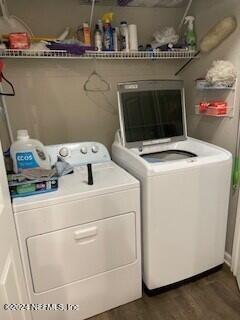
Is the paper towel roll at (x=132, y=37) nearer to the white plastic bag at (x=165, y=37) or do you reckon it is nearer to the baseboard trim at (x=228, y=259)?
the white plastic bag at (x=165, y=37)

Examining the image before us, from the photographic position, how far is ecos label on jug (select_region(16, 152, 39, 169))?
1497 mm

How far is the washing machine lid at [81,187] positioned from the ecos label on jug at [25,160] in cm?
20

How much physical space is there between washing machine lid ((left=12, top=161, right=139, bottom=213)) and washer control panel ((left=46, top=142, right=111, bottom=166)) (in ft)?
0.28

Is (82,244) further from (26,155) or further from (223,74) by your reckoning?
(223,74)

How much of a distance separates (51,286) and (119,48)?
1.71 m

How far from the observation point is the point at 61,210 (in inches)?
53.8

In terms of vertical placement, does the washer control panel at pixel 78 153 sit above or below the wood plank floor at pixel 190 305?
above

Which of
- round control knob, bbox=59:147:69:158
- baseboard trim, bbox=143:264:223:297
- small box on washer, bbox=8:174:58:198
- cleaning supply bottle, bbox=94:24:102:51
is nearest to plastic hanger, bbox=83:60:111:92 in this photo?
cleaning supply bottle, bbox=94:24:102:51

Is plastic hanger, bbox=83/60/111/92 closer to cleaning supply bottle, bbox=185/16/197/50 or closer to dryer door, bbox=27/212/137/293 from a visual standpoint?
cleaning supply bottle, bbox=185/16/197/50

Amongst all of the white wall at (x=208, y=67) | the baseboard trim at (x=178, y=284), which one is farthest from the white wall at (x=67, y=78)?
the baseboard trim at (x=178, y=284)

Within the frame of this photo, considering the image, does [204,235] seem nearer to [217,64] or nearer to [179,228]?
[179,228]

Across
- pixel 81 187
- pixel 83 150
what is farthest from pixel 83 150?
pixel 81 187

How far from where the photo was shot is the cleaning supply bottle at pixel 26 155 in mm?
1497

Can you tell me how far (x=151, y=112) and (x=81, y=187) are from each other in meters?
0.85
